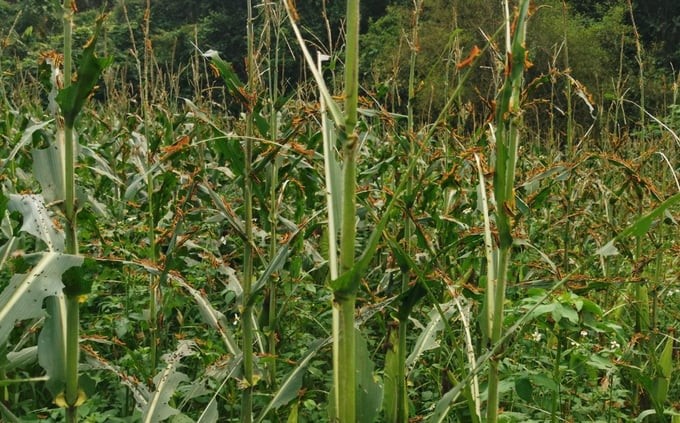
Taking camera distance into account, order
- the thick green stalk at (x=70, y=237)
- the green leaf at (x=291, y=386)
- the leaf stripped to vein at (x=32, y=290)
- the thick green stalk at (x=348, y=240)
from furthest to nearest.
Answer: the green leaf at (x=291, y=386)
the thick green stalk at (x=70, y=237)
the leaf stripped to vein at (x=32, y=290)
the thick green stalk at (x=348, y=240)

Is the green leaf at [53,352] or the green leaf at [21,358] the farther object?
the green leaf at [21,358]

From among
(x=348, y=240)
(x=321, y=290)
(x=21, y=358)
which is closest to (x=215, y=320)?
(x=21, y=358)

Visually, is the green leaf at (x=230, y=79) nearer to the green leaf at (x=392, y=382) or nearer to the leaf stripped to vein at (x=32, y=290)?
the leaf stripped to vein at (x=32, y=290)

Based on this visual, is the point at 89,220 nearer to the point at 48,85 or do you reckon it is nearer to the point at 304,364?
the point at 48,85

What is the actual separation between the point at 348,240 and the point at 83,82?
0.93 meters

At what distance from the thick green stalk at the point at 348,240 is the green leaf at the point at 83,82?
0.82 metres

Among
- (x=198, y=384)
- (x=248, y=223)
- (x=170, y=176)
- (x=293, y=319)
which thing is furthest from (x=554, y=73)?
(x=293, y=319)

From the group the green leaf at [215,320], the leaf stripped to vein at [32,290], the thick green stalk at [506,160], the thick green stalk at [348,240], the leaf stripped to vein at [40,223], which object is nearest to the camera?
the thick green stalk at [348,240]

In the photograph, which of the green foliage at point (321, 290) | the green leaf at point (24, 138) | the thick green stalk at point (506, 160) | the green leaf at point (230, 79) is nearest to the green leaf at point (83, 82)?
the green foliage at point (321, 290)

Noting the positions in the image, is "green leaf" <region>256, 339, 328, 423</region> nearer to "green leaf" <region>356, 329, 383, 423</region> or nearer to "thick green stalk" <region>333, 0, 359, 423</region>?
"green leaf" <region>356, 329, 383, 423</region>

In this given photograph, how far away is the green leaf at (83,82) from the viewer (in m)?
1.87

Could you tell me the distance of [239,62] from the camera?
27.4 metres

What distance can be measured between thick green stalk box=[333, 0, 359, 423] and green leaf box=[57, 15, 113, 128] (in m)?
0.82

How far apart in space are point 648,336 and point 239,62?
25.3 m
